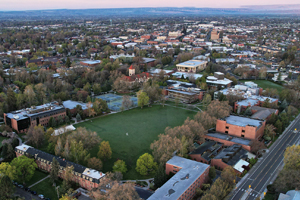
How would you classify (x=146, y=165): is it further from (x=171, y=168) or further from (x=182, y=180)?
(x=182, y=180)

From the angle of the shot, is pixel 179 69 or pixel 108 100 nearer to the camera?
pixel 108 100

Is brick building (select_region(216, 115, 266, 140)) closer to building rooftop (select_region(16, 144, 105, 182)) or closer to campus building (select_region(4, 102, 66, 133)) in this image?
building rooftop (select_region(16, 144, 105, 182))

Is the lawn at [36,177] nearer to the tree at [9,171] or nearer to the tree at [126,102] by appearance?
the tree at [9,171]

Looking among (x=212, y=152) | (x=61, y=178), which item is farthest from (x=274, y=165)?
(x=61, y=178)

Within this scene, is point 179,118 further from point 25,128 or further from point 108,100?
point 25,128

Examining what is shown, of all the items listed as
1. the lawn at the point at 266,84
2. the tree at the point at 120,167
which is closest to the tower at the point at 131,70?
the lawn at the point at 266,84

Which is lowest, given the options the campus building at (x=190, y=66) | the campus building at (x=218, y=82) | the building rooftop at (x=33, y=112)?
the building rooftop at (x=33, y=112)
